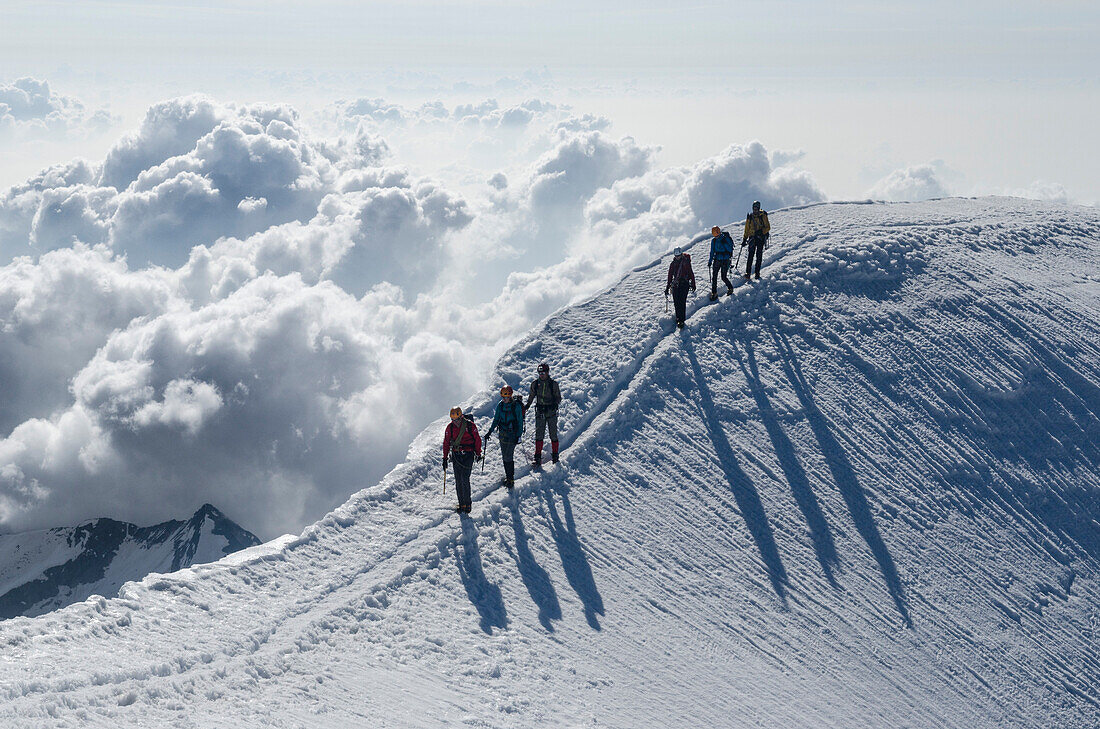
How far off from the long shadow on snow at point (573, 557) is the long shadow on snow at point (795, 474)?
4631 millimetres

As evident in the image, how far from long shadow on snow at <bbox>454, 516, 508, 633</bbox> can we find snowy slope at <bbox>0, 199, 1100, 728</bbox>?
5cm

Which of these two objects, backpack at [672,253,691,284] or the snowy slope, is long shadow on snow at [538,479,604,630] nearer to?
the snowy slope

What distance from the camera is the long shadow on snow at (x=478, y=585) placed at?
477 inches

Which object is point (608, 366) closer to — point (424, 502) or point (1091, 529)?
point (424, 502)

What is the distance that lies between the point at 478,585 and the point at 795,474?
24.4 ft

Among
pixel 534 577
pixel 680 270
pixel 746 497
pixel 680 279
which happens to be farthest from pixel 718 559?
pixel 680 270

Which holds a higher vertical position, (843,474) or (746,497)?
(746,497)

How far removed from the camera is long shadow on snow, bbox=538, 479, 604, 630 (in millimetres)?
12781

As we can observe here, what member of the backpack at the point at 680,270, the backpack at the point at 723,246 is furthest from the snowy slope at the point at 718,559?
the backpack at the point at 680,270

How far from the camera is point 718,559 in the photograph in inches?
563

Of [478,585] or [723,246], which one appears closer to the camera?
[478,585]

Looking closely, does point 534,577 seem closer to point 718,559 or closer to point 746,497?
point 718,559

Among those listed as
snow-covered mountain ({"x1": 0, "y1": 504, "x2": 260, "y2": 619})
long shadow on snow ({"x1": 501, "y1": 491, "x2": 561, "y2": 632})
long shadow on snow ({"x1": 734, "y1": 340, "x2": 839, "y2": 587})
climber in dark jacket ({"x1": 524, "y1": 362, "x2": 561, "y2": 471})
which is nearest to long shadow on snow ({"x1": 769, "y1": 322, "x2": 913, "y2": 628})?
long shadow on snow ({"x1": 734, "y1": 340, "x2": 839, "y2": 587})

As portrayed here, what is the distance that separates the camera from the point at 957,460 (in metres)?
17.3
